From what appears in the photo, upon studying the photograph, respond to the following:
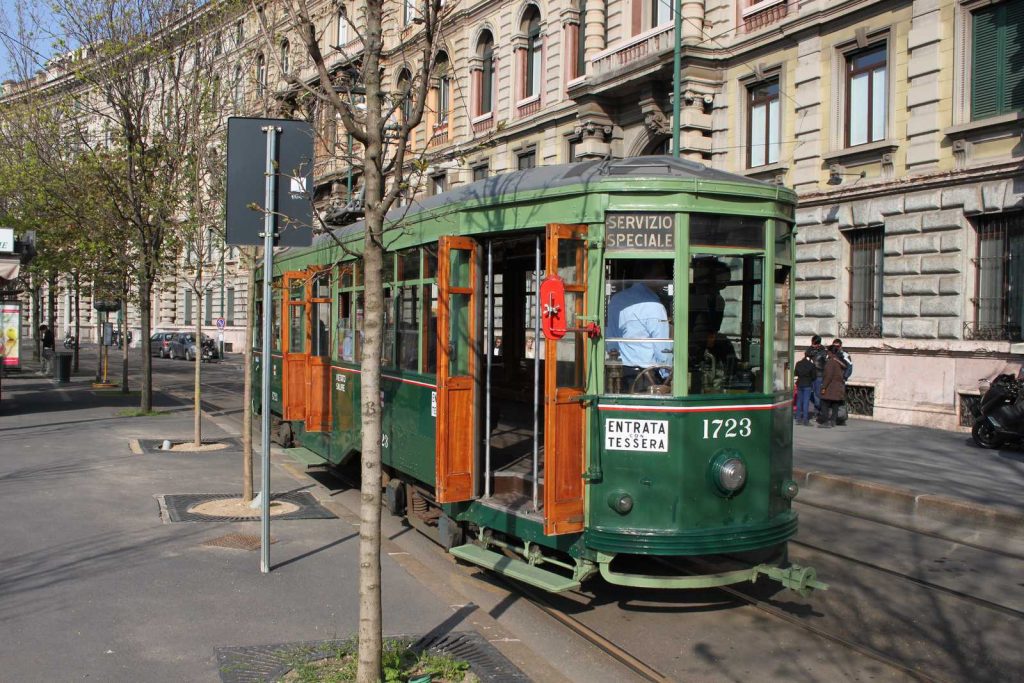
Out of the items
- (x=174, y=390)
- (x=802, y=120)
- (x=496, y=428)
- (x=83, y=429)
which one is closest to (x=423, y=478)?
(x=496, y=428)

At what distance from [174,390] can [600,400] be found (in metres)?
24.2

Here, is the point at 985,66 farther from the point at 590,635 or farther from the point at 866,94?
the point at 590,635

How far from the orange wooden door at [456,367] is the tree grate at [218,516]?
2704mm

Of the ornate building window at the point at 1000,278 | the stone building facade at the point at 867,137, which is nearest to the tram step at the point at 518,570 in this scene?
the stone building facade at the point at 867,137

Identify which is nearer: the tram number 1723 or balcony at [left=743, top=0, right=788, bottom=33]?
the tram number 1723

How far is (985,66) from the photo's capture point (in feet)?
58.0

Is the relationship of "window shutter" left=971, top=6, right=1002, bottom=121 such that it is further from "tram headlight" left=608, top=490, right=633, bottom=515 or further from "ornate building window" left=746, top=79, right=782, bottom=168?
"tram headlight" left=608, top=490, right=633, bottom=515

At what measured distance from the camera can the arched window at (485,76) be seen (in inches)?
1347

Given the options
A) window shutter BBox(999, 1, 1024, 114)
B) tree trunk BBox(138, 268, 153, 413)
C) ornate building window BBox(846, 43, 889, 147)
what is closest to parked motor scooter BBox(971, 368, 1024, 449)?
window shutter BBox(999, 1, 1024, 114)

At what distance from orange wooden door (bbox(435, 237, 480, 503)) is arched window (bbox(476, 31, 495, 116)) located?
27.9 meters

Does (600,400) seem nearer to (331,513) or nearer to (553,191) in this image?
(553,191)

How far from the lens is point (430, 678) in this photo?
509 centimetres

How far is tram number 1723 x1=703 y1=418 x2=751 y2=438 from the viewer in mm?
6383

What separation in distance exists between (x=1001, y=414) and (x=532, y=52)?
70.8ft
